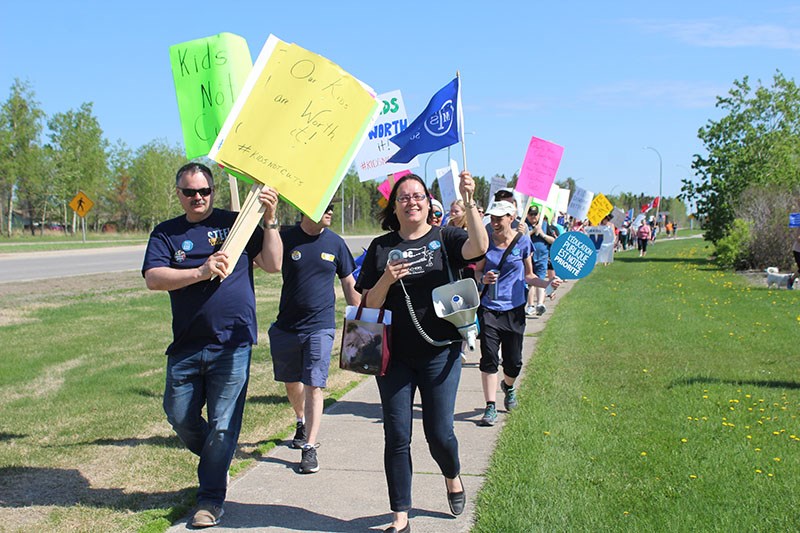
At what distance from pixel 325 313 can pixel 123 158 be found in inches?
2811

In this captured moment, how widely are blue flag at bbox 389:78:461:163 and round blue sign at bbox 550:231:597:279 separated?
3.37 metres

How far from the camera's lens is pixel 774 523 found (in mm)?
4426

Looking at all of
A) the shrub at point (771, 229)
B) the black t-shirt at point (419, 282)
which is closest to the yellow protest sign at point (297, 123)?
the black t-shirt at point (419, 282)

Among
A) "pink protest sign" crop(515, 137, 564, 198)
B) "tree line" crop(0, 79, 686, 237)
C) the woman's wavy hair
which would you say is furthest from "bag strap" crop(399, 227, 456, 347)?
"tree line" crop(0, 79, 686, 237)

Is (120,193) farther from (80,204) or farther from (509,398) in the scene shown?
(509,398)

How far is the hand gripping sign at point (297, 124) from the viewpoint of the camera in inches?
176

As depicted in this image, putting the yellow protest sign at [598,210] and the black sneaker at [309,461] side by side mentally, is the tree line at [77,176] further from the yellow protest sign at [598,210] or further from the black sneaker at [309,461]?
the black sneaker at [309,461]

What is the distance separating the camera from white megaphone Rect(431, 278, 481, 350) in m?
4.32

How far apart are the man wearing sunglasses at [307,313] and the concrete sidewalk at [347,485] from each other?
0.36 metres

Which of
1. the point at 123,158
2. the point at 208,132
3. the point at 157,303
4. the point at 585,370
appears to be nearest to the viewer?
the point at 208,132

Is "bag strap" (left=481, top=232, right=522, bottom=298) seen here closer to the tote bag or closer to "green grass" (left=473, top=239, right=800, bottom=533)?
"green grass" (left=473, top=239, right=800, bottom=533)

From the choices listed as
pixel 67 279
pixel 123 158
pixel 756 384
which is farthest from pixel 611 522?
pixel 123 158

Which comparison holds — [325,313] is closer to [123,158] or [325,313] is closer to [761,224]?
[761,224]

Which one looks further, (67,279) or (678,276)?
(678,276)
